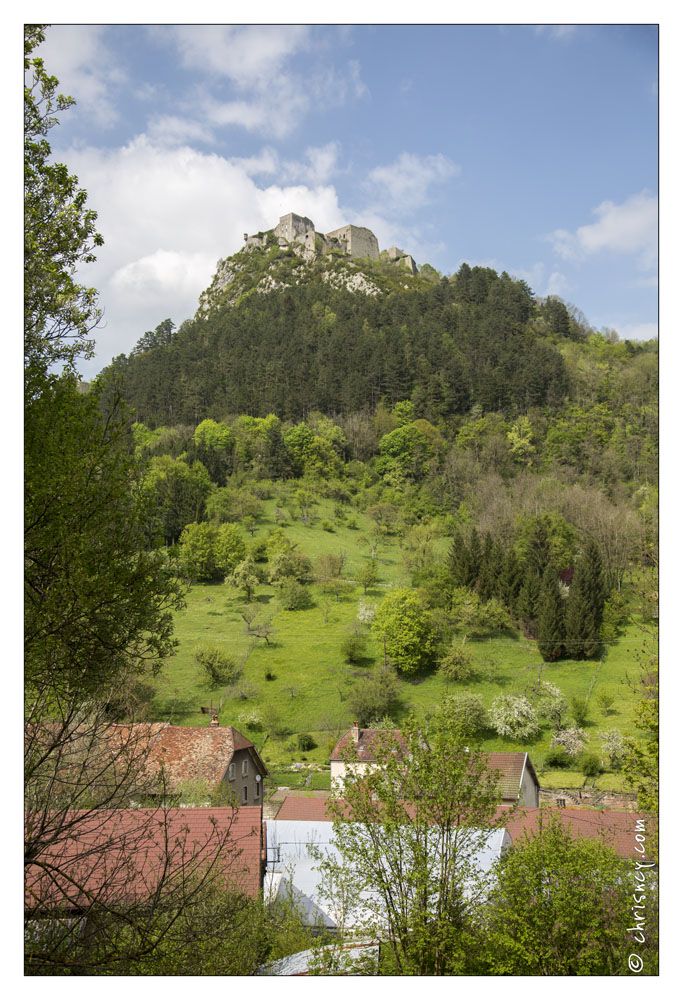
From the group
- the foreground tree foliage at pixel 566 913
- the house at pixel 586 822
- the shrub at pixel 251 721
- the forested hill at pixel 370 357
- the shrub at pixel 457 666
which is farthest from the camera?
the forested hill at pixel 370 357

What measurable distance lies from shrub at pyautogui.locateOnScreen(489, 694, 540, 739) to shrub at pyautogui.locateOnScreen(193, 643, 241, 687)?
976 cm

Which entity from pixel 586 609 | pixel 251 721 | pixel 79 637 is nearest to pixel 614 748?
pixel 586 609

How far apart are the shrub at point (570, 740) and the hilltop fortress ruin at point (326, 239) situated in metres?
69.6

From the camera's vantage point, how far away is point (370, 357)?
179 ft

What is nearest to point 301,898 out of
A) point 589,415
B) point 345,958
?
point 345,958

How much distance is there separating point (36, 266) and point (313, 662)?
23036mm

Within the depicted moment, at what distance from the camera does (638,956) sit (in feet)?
14.9

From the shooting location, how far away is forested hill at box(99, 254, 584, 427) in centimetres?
5228

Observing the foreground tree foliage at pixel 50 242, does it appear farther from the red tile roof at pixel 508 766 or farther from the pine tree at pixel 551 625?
the pine tree at pixel 551 625

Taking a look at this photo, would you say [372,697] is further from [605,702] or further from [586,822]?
[586,822]

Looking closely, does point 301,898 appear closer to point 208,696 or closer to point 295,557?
point 208,696

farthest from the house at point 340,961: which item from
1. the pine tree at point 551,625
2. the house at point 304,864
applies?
the pine tree at point 551,625

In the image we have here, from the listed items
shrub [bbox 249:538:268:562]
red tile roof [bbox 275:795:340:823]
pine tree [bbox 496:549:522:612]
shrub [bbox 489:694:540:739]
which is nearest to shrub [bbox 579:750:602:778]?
shrub [bbox 489:694:540:739]

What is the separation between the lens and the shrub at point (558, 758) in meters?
19.3
